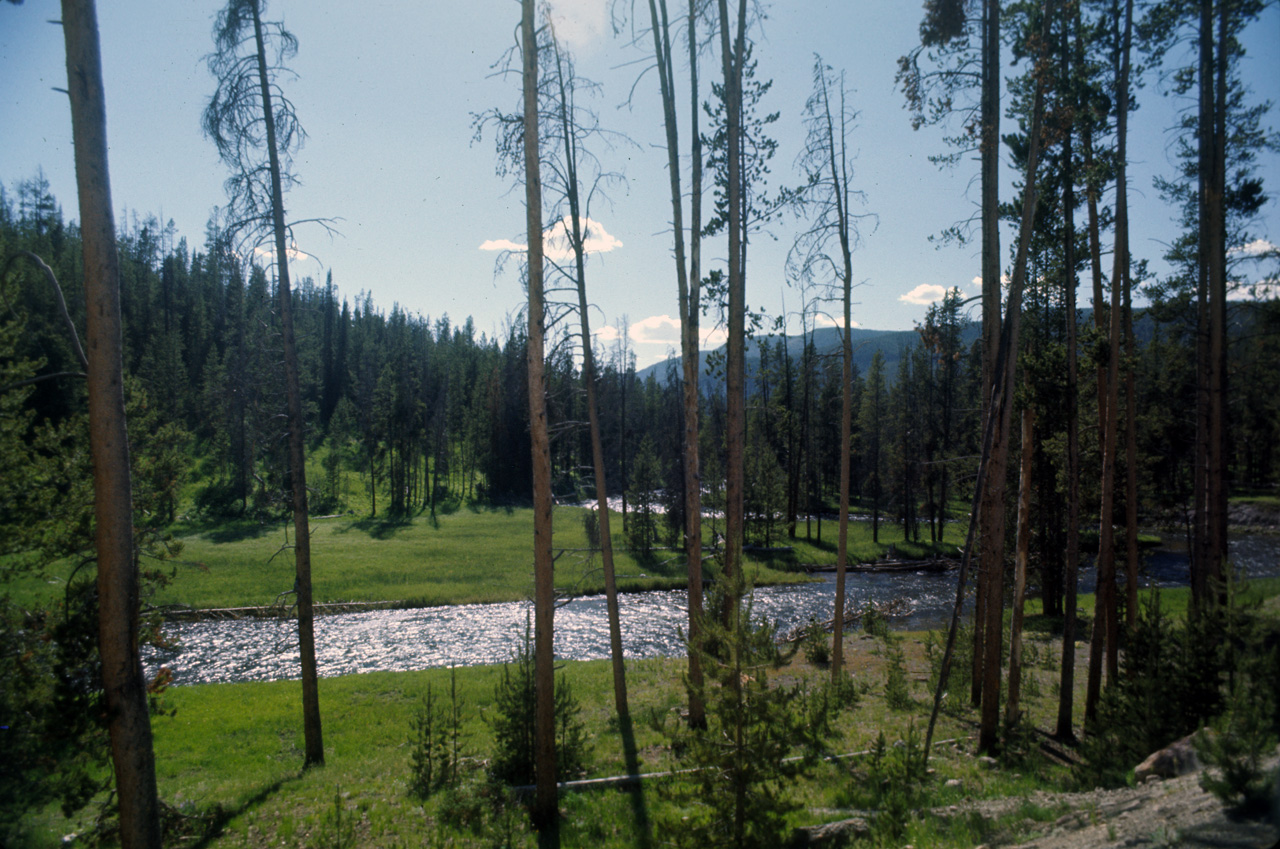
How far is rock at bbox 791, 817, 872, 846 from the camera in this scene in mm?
6496

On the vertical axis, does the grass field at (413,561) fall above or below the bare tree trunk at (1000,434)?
below

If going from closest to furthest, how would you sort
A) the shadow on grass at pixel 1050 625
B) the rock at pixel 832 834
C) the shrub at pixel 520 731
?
the rock at pixel 832 834 < the shrub at pixel 520 731 < the shadow on grass at pixel 1050 625

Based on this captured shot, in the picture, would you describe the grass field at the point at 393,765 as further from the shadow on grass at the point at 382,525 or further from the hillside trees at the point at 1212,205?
the shadow on grass at the point at 382,525

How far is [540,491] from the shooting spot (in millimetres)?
8086

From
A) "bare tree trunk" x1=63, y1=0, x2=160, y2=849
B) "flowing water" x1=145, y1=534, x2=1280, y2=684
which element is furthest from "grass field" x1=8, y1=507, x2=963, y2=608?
"bare tree trunk" x1=63, y1=0, x2=160, y2=849

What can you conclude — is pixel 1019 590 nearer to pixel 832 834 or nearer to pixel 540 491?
pixel 832 834

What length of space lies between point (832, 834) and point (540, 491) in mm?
5065

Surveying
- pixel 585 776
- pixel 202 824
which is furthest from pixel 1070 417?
pixel 202 824

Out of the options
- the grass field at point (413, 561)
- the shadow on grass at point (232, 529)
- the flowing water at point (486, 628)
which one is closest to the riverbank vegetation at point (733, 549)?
the flowing water at point (486, 628)

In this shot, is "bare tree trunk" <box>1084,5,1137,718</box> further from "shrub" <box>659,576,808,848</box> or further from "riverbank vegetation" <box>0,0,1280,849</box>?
"shrub" <box>659,576,808,848</box>

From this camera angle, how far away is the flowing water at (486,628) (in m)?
20.0

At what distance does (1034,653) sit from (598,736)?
1284 centimetres

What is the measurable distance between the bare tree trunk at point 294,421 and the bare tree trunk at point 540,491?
440 centimetres

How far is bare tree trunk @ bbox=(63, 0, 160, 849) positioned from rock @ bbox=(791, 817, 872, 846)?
241 inches
